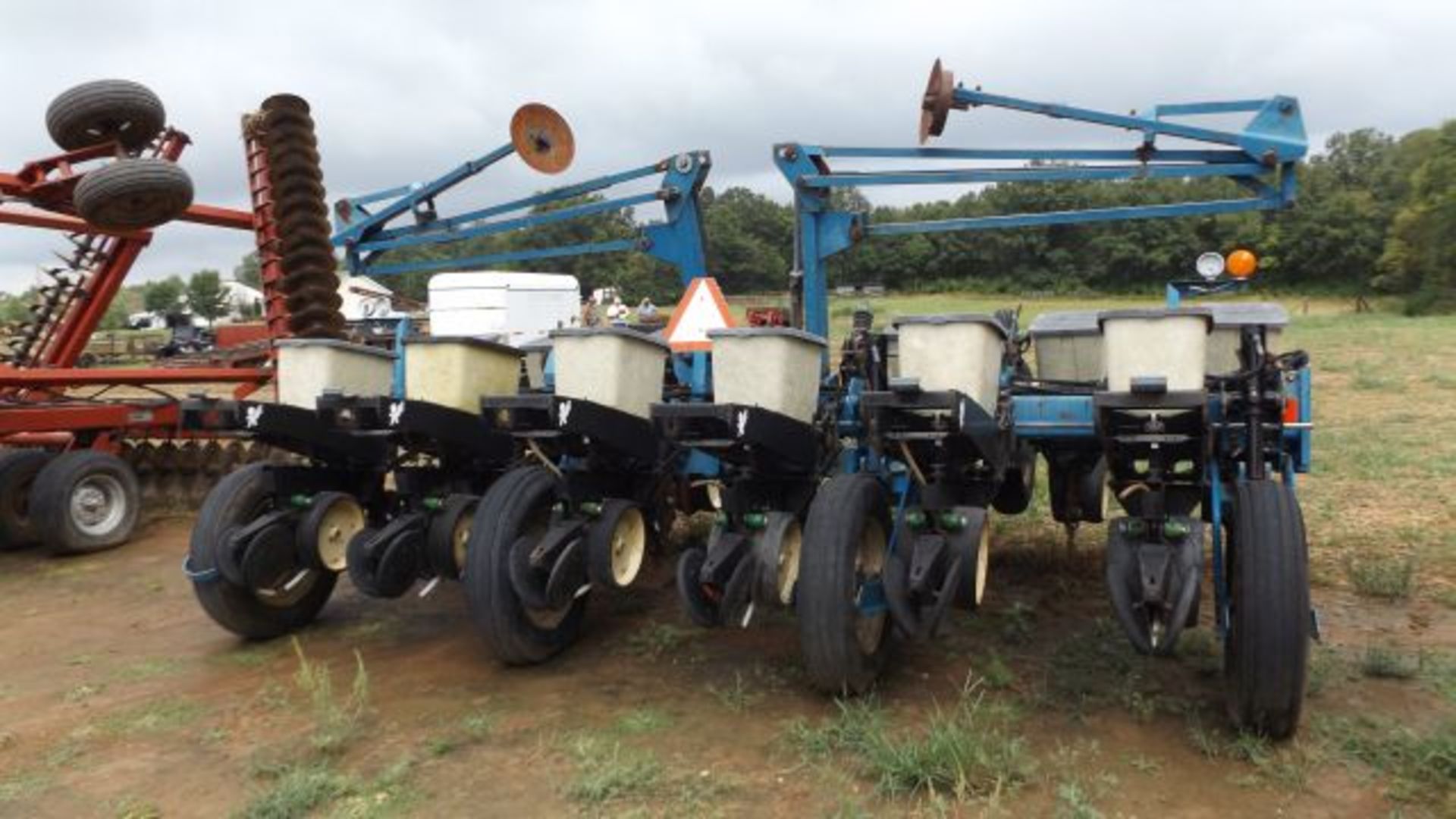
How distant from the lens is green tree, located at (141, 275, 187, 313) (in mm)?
86000

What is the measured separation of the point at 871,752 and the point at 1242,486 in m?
1.60

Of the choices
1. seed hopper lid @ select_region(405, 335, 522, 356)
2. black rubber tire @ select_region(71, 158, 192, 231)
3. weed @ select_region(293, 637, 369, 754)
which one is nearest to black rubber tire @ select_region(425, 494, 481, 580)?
weed @ select_region(293, 637, 369, 754)

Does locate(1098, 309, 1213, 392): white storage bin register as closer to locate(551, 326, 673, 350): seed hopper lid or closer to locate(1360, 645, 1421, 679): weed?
locate(1360, 645, 1421, 679): weed

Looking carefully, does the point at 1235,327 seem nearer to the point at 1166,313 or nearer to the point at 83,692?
the point at 1166,313

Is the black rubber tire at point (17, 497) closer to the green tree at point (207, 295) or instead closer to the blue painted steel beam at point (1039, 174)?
the blue painted steel beam at point (1039, 174)

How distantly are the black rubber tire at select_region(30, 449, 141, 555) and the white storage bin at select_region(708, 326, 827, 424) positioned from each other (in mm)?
6001

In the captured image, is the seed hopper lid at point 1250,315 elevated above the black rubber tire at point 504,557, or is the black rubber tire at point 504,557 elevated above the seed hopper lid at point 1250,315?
the seed hopper lid at point 1250,315

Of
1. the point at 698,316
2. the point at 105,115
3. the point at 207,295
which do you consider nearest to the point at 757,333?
the point at 698,316

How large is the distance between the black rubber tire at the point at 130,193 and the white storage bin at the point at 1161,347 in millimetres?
5224

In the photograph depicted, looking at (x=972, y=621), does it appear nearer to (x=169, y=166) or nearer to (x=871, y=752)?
(x=871, y=752)

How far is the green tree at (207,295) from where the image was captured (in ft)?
248

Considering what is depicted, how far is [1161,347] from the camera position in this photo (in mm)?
3791

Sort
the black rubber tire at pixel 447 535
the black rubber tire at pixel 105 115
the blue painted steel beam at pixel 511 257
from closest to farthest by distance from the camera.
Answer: the black rubber tire at pixel 447 535
the black rubber tire at pixel 105 115
the blue painted steel beam at pixel 511 257

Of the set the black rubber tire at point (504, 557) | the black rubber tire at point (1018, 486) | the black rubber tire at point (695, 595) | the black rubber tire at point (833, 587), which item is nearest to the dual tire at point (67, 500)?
the black rubber tire at point (504, 557)
